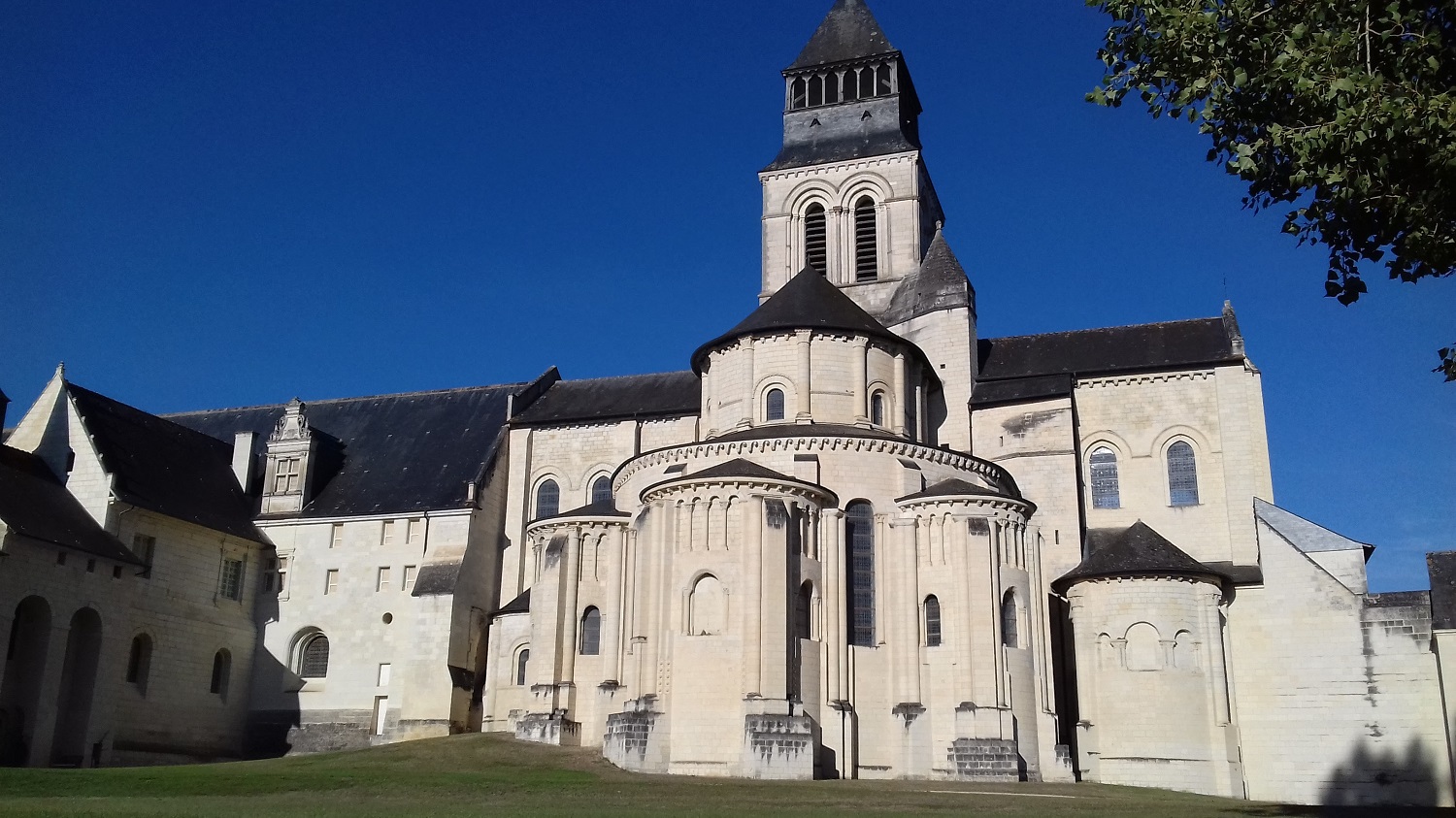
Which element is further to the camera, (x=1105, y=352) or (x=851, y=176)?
(x=851, y=176)

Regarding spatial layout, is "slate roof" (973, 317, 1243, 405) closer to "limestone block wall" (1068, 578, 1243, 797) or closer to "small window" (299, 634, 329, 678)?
"limestone block wall" (1068, 578, 1243, 797)

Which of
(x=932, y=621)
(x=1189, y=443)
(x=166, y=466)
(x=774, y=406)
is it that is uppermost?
(x=774, y=406)

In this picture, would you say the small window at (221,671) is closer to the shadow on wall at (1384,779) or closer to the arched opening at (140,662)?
the arched opening at (140,662)

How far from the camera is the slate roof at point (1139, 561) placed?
3534 cm

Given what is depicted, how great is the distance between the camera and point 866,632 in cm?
3378

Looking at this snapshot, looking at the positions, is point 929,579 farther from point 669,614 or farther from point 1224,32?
point 1224,32

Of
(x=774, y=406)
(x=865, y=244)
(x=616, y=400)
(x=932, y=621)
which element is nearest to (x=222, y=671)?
(x=616, y=400)

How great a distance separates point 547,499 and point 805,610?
16.4 metres

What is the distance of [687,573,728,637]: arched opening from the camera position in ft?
105

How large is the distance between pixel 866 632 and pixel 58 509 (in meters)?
25.5

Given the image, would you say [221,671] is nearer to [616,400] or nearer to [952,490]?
[616,400]

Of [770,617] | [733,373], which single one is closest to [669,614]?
[770,617]

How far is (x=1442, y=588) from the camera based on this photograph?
35.4 metres

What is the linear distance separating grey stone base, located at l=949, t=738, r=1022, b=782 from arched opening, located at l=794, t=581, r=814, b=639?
186 inches
